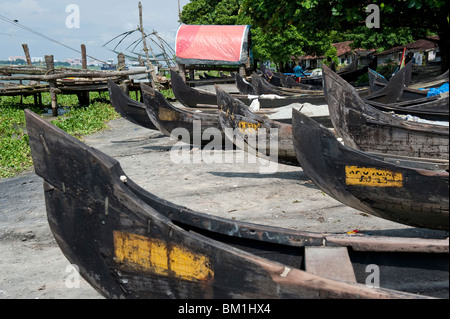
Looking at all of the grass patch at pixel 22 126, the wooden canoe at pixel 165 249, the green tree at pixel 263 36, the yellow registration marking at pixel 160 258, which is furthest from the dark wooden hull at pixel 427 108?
the green tree at pixel 263 36

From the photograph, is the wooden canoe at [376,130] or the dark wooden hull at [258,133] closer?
the wooden canoe at [376,130]

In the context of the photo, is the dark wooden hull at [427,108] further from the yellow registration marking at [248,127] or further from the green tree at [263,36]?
the green tree at [263,36]

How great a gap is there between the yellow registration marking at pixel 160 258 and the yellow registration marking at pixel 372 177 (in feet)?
6.54

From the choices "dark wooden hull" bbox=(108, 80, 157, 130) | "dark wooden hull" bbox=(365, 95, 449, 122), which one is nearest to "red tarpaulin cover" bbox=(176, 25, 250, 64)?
"dark wooden hull" bbox=(108, 80, 157, 130)

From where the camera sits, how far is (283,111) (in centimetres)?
813

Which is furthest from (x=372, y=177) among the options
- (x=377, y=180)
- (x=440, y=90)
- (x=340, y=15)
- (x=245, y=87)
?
(x=245, y=87)

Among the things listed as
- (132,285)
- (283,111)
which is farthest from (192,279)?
(283,111)

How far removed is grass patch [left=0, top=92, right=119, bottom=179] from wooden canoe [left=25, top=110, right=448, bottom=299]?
6631 millimetres

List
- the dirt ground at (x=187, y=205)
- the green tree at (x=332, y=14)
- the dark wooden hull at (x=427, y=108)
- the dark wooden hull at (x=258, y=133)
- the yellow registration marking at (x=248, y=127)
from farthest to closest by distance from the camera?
the green tree at (x=332, y=14)
the dark wooden hull at (x=427, y=108)
the yellow registration marking at (x=248, y=127)
the dark wooden hull at (x=258, y=133)
the dirt ground at (x=187, y=205)

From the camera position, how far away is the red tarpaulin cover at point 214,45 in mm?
21656

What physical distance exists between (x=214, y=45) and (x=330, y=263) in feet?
66.0

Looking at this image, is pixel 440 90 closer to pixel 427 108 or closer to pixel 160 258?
pixel 427 108

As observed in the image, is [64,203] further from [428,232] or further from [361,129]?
[361,129]
